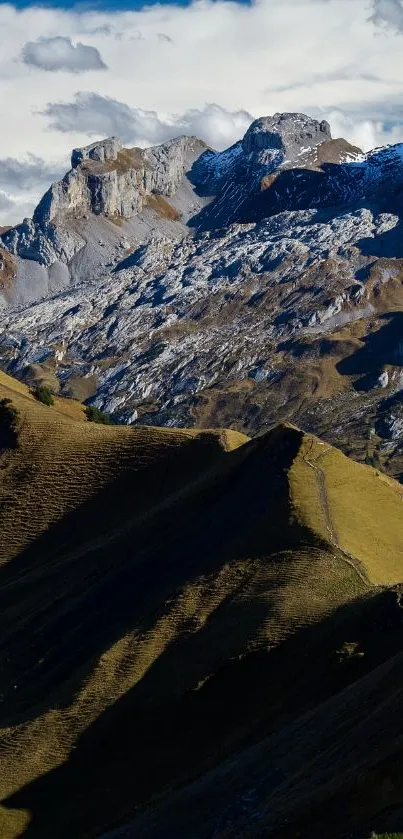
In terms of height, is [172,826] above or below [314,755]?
below

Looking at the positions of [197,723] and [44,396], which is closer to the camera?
[197,723]

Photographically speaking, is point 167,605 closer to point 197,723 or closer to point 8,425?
point 197,723

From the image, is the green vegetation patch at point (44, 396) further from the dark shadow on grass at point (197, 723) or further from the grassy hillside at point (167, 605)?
the dark shadow on grass at point (197, 723)

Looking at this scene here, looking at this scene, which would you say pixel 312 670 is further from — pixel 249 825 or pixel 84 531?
pixel 84 531

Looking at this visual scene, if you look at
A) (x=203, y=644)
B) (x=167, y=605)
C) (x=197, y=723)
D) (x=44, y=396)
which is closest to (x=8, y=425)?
(x=44, y=396)

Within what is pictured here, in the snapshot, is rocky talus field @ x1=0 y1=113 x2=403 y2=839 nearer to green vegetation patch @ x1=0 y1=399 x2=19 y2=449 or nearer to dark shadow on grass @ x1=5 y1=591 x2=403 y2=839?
dark shadow on grass @ x1=5 y1=591 x2=403 y2=839

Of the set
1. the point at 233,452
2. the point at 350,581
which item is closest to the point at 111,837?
the point at 350,581

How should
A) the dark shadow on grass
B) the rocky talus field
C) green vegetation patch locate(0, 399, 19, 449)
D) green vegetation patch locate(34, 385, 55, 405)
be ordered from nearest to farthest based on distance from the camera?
the rocky talus field < the dark shadow on grass < green vegetation patch locate(0, 399, 19, 449) < green vegetation patch locate(34, 385, 55, 405)

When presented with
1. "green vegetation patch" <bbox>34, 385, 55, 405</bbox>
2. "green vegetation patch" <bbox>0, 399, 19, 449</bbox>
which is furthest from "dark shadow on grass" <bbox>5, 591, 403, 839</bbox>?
"green vegetation patch" <bbox>34, 385, 55, 405</bbox>
